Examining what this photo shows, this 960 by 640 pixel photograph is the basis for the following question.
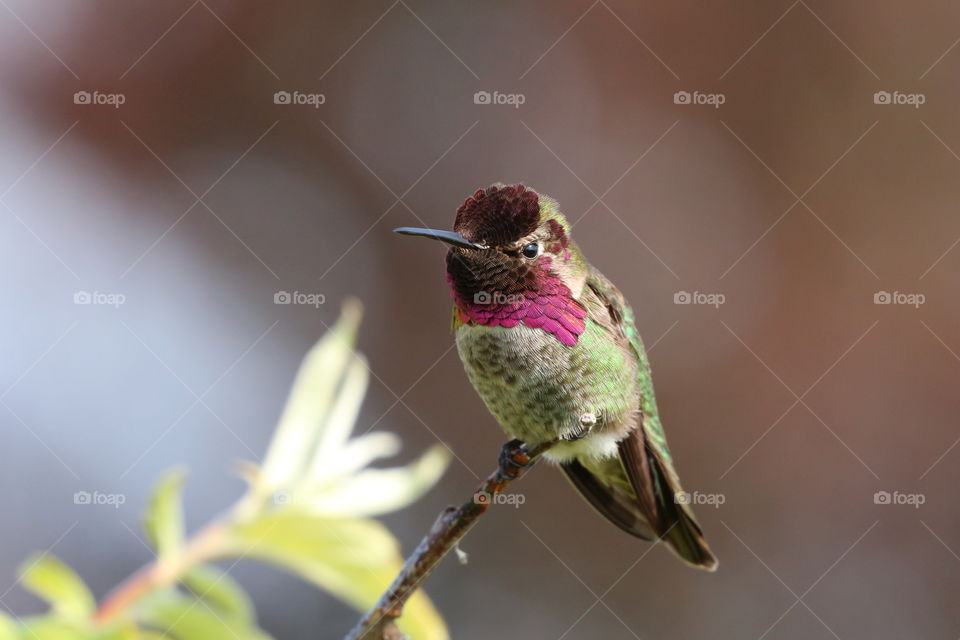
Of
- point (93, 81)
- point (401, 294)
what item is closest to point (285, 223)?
point (401, 294)

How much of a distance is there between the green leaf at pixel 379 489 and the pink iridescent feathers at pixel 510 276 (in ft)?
4.89

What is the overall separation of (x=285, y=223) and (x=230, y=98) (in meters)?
0.98

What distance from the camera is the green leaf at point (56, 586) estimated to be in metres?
0.93

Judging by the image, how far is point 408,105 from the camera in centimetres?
659

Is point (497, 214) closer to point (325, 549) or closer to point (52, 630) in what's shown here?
point (325, 549)

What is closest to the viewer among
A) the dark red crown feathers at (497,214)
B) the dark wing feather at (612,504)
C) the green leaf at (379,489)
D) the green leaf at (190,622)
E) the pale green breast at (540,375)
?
the green leaf at (190,622)

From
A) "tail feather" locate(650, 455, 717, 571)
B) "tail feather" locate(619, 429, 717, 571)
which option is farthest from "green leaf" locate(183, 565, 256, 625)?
"tail feather" locate(650, 455, 717, 571)

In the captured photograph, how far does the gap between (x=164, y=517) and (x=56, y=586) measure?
125mm

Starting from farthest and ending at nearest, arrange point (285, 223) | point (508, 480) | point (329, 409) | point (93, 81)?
point (285, 223), point (93, 81), point (508, 480), point (329, 409)

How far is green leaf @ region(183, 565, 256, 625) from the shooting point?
3.19ft

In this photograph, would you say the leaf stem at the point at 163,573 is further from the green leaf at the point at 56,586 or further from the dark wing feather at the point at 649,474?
the dark wing feather at the point at 649,474

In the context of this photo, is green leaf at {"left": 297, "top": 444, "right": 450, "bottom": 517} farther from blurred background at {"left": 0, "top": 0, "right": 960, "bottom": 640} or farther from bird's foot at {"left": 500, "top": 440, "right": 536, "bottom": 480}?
blurred background at {"left": 0, "top": 0, "right": 960, "bottom": 640}

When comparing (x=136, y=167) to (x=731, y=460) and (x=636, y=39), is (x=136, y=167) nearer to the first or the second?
(x=636, y=39)

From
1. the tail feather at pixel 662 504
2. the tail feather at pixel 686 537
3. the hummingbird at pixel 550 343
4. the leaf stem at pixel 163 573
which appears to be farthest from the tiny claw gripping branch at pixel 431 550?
the tail feather at pixel 686 537
